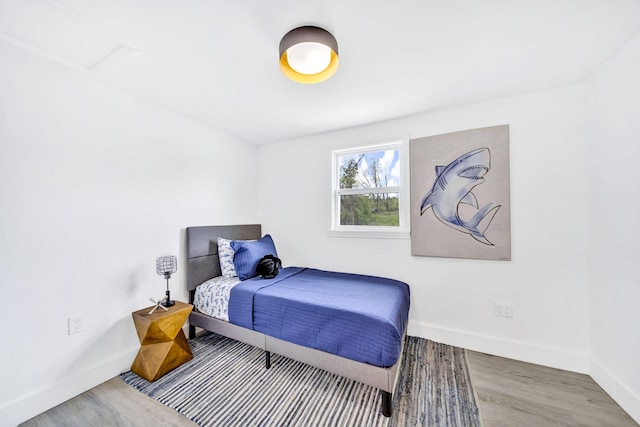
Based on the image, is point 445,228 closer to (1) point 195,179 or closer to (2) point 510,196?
(2) point 510,196

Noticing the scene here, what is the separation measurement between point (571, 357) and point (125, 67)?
4080 millimetres

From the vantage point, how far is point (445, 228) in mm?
2240

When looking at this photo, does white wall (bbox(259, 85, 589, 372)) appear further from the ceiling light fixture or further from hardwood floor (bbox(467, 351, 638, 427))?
the ceiling light fixture

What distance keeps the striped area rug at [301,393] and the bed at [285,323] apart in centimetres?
16

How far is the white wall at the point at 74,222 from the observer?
1429 millimetres

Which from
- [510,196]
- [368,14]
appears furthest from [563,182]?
[368,14]

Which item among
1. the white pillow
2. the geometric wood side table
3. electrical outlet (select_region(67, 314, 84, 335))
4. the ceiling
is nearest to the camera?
the ceiling

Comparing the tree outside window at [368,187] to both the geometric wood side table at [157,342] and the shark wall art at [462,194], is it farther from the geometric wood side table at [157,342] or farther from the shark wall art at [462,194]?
the geometric wood side table at [157,342]

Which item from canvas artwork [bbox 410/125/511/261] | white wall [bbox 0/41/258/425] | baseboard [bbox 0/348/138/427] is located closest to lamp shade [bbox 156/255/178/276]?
white wall [bbox 0/41/258/425]

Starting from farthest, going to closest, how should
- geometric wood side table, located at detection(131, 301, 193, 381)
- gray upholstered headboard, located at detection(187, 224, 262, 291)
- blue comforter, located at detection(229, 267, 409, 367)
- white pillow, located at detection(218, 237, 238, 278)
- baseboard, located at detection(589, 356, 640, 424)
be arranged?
1. white pillow, located at detection(218, 237, 238, 278)
2. gray upholstered headboard, located at detection(187, 224, 262, 291)
3. geometric wood side table, located at detection(131, 301, 193, 381)
4. blue comforter, located at detection(229, 267, 409, 367)
5. baseboard, located at detection(589, 356, 640, 424)

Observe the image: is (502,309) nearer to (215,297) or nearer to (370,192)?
(370,192)

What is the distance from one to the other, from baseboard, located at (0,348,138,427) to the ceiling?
223 centimetres

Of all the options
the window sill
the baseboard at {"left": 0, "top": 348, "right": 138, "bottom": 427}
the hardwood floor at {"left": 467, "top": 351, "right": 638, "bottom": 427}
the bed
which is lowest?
the hardwood floor at {"left": 467, "top": 351, "right": 638, "bottom": 427}

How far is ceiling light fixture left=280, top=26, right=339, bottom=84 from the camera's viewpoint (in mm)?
1262
